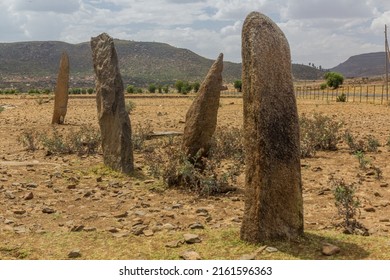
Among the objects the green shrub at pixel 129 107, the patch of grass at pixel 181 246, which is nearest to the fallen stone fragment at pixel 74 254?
the patch of grass at pixel 181 246

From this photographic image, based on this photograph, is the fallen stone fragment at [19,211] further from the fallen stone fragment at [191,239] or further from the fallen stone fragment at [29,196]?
the fallen stone fragment at [191,239]

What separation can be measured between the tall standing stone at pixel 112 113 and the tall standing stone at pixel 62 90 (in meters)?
7.95

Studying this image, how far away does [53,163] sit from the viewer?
37.9 feet

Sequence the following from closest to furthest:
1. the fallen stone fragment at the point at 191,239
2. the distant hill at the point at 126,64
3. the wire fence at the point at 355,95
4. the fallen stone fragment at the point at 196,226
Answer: the fallen stone fragment at the point at 191,239, the fallen stone fragment at the point at 196,226, the wire fence at the point at 355,95, the distant hill at the point at 126,64

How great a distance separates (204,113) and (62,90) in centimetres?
1138

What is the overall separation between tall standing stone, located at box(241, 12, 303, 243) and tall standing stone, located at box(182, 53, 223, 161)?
11.8 ft

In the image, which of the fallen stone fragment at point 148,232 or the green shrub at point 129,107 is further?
the green shrub at point 129,107

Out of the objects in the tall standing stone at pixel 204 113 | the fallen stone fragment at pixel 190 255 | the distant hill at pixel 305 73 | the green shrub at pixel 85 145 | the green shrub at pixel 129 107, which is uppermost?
the distant hill at pixel 305 73

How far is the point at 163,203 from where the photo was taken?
26.9ft

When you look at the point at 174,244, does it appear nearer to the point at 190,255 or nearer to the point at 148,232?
the point at 190,255

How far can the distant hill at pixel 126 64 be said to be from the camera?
117 m

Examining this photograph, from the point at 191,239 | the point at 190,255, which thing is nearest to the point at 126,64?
the point at 191,239

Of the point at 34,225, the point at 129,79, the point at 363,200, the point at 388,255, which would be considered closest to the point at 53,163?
the point at 34,225

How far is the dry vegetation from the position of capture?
5.57 metres
